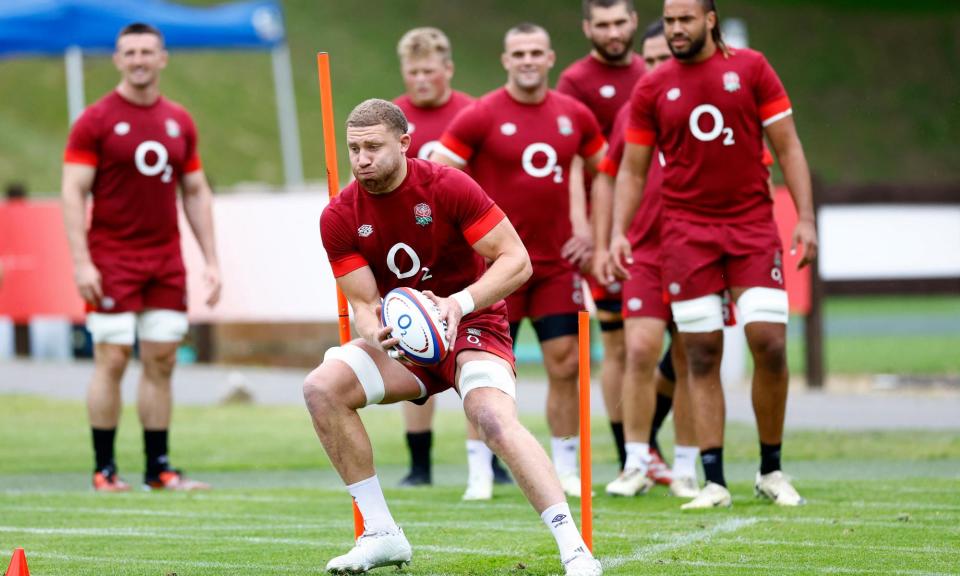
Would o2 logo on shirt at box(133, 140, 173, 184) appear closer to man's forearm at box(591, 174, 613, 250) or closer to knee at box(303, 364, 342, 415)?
man's forearm at box(591, 174, 613, 250)

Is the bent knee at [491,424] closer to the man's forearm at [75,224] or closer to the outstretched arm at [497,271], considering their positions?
the outstretched arm at [497,271]

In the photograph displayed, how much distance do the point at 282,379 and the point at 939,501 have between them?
9624 mm

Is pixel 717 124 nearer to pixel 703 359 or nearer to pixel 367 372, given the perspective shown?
pixel 703 359

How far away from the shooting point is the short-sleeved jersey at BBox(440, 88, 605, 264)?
868 cm

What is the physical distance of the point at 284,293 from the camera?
17078 mm

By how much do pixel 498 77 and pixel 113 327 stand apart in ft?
171

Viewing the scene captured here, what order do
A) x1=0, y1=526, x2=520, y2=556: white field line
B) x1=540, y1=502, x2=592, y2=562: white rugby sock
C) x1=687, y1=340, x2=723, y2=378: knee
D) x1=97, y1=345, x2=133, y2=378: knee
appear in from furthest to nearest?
x1=97, y1=345, x2=133, y2=378: knee
x1=687, y1=340, x2=723, y2=378: knee
x1=0, y1=526, x2=520, y2=556: white field line
x1=540, y1=502, x2=592, y2=562: white rugby sock

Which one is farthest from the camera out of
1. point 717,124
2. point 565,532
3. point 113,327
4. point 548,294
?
point 113,327

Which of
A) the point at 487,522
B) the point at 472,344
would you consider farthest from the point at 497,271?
the point at 487,522

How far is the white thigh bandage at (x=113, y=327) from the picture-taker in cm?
949

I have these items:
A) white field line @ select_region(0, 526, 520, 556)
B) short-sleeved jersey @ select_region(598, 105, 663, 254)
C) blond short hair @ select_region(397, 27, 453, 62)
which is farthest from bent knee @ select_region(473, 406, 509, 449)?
blond short hair @ select_region(397, 27, 453, 62)

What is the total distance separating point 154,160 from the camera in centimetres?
956

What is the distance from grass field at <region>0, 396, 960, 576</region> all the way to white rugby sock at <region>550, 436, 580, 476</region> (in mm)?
323

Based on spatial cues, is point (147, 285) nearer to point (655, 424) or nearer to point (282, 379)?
point (655, 424)
